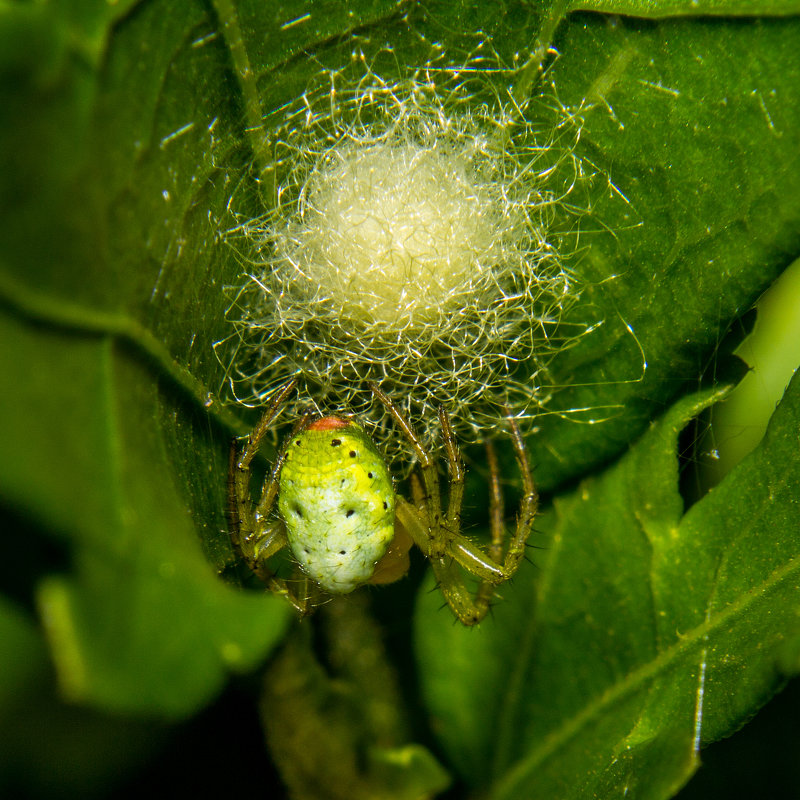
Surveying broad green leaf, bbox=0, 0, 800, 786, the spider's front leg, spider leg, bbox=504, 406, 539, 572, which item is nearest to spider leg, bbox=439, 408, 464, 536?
spider leg, bbox=504, 406, 539, 572

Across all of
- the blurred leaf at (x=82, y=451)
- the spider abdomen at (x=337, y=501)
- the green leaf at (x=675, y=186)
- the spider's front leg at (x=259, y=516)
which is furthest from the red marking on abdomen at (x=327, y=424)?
the blurred leaf at (x=82, y=451)

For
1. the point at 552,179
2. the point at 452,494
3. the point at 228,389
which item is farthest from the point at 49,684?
the point at 552,179

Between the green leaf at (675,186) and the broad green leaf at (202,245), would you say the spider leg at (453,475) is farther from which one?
the green leaf at (675,186)

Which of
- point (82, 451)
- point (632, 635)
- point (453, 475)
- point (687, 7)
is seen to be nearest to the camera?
point (82, 451)

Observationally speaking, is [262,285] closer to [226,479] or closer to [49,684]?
[226,479]

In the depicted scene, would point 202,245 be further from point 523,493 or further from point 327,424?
point 523,493

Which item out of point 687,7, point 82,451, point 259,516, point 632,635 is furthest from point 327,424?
A: point 687,7

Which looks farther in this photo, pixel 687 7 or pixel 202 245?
pixel 202 245
